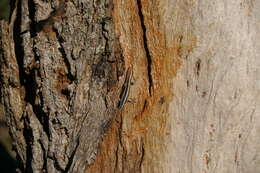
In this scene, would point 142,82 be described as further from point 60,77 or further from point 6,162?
point 6,162

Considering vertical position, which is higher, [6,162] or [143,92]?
[143,92]

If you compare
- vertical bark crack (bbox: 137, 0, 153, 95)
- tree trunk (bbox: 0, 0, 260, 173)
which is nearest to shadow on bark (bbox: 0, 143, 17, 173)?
tree trunk (bbox: 0, 0, 260, 173)

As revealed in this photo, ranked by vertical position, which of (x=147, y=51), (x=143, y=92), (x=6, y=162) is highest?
(x=147, y=51)

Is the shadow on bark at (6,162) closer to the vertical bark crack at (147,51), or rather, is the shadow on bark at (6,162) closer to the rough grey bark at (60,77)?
the rough grey bark at (60,77)

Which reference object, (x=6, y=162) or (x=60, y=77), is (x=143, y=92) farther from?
(x=6, y=162)

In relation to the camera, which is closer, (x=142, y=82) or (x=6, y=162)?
(x=142, y=82)

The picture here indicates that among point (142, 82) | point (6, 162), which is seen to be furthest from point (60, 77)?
point (6, 162)

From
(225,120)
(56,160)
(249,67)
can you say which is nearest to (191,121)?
(225,120)

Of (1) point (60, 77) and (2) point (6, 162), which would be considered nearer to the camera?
(1) point (60, 77)

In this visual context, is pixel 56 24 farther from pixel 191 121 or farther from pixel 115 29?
pixel 191 121
